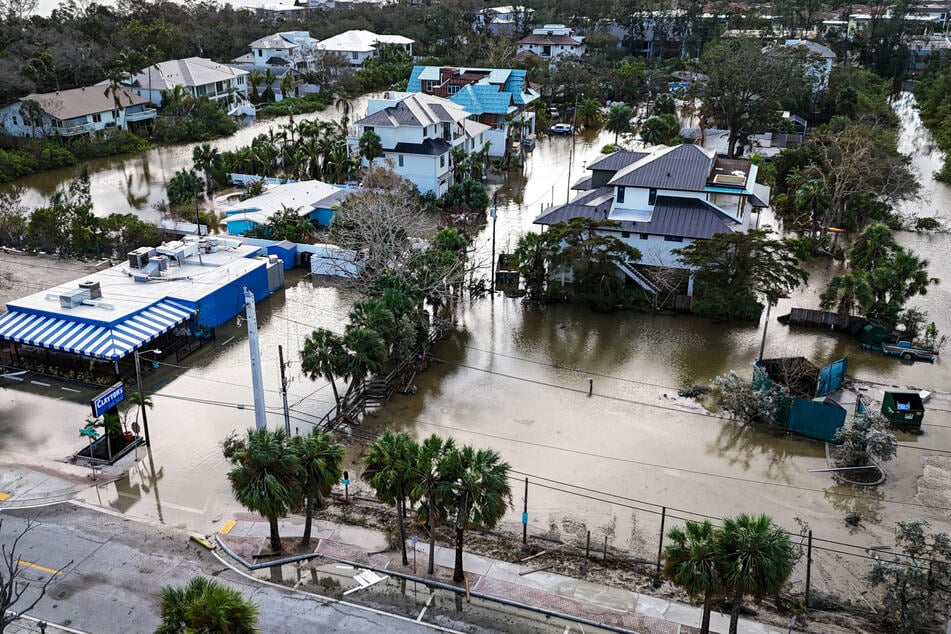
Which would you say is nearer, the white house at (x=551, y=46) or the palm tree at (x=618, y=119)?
the palm tree at (x=618, y=119)

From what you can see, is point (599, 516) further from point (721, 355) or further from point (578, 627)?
point (721, 355)

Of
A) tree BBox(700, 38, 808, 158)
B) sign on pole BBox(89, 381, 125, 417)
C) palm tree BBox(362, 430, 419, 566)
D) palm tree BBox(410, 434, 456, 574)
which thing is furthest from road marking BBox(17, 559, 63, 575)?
tree BBox(700, 38, 808, 158)

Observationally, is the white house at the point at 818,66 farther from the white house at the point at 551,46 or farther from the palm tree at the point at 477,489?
the palm tree at the point at 477,489

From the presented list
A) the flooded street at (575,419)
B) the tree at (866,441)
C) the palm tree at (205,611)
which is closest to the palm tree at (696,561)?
the flooded street at (575,419)

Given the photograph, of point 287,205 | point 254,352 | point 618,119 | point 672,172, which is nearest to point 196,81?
point 287,205

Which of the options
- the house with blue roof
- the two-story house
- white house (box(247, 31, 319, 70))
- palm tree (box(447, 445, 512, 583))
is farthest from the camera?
white house (box(247, 31, 319, 70))

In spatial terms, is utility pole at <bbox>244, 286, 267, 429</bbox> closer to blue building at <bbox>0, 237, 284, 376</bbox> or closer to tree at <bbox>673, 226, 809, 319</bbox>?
blue building at <bbox>0, 237, 284, 376</bbox>

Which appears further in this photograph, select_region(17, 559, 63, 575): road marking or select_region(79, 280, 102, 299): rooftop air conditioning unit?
select_region(79, 280, 102, 299): rooftop air conditioning unit
